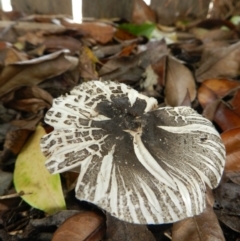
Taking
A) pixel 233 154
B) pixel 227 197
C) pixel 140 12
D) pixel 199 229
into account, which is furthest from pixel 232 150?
pixel 140 12

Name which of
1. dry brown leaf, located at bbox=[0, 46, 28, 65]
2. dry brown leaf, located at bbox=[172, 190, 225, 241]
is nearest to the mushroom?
dry brown leaf, located at bbox=[172, 190, 225, 241]

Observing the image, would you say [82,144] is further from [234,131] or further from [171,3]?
[171,3]

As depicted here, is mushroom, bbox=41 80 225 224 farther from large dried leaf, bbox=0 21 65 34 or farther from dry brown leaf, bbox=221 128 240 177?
large dried leaf, bbox=0 21 65 34

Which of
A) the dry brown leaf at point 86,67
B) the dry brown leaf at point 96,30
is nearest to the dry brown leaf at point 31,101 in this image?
the dry brown leaf at point 86,67

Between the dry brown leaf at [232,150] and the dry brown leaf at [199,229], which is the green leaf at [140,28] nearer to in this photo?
the dry brown leaf at [232,150]

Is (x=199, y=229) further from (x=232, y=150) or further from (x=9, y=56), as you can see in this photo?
(x=9, y=56)

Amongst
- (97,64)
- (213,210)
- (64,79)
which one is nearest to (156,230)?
(213,210)
